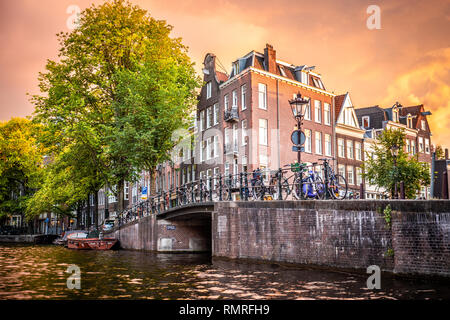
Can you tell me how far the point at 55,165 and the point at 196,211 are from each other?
1517 centimetres

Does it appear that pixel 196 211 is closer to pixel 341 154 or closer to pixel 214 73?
pixel 214 73

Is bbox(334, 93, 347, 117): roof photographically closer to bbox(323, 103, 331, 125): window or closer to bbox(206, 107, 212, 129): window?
bbox(323, 103, 331, 125): window

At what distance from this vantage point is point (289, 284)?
410 inches

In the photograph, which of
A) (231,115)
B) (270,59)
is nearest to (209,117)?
(231,115)

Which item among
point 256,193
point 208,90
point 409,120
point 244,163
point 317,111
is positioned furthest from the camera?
point 409,120

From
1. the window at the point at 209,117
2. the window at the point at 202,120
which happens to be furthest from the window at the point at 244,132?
the window at the point at 202,120

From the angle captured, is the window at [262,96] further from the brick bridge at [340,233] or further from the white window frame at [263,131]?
the brick bridge at [340,233]

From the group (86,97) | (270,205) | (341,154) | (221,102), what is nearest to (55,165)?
(86,97)

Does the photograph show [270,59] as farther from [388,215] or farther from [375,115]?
[388,215]

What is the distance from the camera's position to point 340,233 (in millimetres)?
12414

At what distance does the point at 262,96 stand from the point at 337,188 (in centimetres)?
1935

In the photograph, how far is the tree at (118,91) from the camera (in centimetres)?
2631

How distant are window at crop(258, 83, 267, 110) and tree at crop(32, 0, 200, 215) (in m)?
5.00

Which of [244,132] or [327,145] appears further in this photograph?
[327,145]
